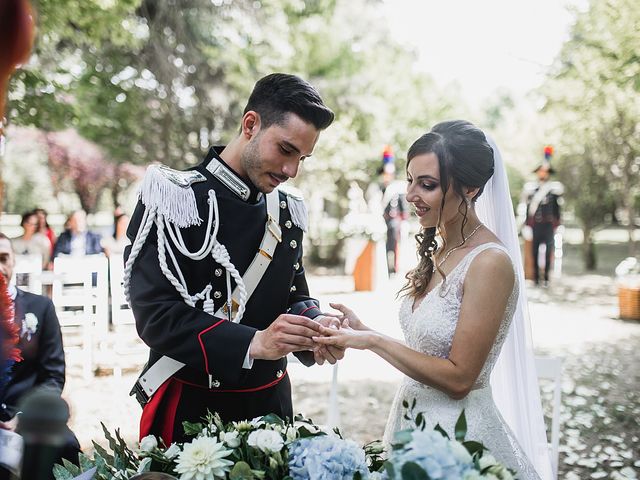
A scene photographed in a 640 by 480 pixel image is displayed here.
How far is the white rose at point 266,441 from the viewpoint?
1395mm

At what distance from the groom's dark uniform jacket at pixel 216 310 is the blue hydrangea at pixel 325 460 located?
0.62 m

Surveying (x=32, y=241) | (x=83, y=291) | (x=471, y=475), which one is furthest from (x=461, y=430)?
(x=32, y=241)

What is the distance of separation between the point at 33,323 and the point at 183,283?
6.03 feet

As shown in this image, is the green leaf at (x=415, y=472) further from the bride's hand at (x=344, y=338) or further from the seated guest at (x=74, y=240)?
the seated guest at (x=74, y=240)

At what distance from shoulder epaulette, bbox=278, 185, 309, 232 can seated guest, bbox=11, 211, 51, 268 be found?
835cm

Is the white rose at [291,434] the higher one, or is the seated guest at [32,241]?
the seated guest at [32,241]

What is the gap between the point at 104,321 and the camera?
274 inches

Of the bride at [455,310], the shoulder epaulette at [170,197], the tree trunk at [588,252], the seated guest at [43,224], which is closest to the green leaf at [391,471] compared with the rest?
the bride at [455,310]

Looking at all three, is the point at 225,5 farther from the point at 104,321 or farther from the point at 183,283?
the point at 183,283

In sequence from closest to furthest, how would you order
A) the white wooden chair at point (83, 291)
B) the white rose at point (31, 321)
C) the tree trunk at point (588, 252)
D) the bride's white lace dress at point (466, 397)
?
the bride's white lace dress at point (466, 397)
the white rose at point (31, 321)
the white wooden chair at point (83, 291)
the tree trunk at point (588, 252)

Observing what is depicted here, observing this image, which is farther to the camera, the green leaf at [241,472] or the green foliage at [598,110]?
the green foliage at [598,110]

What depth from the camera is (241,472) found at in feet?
4.38

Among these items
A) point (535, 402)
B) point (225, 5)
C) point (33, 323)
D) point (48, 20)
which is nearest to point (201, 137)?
point (225, 5)

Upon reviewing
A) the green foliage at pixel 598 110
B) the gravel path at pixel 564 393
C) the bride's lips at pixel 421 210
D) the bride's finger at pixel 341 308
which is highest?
the green foliage at pixel 598 110
